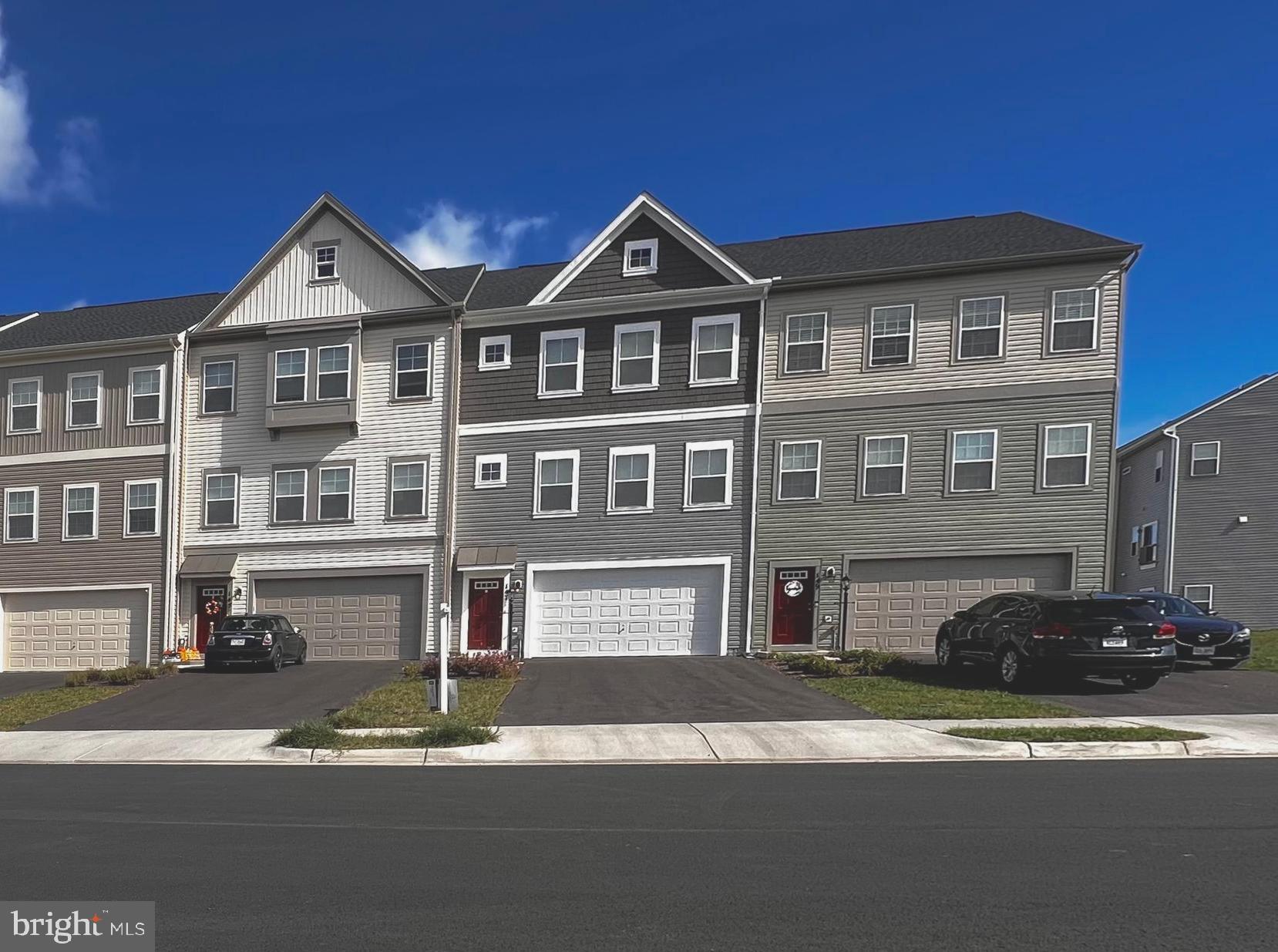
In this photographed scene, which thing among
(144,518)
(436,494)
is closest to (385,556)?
(436,494)

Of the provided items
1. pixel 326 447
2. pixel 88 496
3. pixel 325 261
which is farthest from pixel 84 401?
pixel 325 261

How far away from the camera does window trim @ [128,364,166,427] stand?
28.5 m

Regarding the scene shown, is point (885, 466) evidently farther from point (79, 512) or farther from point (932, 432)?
point (79, 512)

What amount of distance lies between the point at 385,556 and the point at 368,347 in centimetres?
584

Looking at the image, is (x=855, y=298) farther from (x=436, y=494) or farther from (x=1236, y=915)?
(x=1236, y=915)

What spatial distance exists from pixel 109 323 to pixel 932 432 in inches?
1009

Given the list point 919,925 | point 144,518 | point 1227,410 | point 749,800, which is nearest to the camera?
point 919,925

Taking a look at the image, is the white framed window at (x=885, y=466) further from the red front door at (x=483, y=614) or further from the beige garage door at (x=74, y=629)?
the beige garage door at (x=74, y=629)

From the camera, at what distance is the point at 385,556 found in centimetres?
2673

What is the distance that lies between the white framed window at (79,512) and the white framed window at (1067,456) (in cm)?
2630

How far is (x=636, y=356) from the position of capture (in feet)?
84.2

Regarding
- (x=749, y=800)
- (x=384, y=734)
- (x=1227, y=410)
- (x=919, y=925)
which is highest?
(x=1227, y=410)

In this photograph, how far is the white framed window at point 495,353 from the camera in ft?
87.1

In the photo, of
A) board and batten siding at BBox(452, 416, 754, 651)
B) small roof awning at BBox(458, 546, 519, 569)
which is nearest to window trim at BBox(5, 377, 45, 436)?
board and batten siding at BBox(452, 416, 754, 651)
